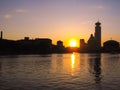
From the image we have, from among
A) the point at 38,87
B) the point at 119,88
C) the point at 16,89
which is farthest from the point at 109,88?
the point at 16,89

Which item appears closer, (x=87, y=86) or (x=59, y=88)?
(x=59, y=88)

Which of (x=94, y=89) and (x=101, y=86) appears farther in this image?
(x=101, y=86)

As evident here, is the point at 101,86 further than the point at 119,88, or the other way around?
the point at 101,86

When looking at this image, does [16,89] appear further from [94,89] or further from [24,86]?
[94,89]

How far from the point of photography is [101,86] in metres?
43.5

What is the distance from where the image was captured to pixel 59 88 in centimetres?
4047

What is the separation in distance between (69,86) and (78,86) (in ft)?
4.75

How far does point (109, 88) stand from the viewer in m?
41.1

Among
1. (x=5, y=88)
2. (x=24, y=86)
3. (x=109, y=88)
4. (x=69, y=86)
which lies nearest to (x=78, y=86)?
(x=69, y=86)

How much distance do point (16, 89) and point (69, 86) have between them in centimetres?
856

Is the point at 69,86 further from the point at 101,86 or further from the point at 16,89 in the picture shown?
the point at 16,89

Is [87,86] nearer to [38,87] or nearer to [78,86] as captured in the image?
[78,86]

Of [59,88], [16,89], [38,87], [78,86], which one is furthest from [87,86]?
[16,89]

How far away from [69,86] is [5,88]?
9.98m
